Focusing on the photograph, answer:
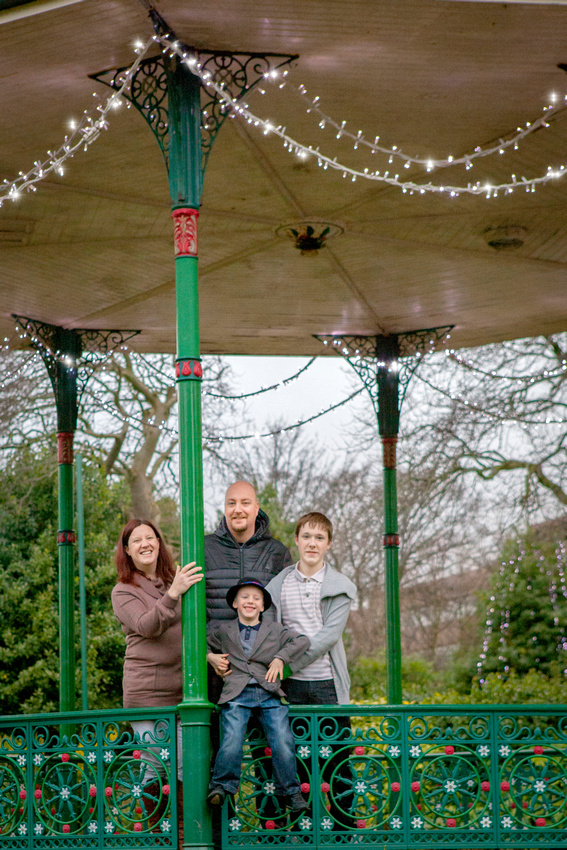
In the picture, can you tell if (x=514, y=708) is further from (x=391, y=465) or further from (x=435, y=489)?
(x=435, y=489)

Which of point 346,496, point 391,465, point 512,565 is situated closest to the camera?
point 391,465

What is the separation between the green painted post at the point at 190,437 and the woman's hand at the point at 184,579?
0.17ft

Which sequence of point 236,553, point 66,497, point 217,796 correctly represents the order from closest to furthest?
1. point 217,796
2. point 236,553
3. point 66,497

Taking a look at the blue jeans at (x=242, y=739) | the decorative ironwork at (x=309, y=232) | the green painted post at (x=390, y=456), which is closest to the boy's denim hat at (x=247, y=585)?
the blue jeans at (x=242, y=739)

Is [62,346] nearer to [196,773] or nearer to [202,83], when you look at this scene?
[202,83]

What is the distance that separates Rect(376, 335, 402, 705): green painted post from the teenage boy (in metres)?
5.43

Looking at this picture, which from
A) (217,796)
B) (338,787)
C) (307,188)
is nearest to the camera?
(217,796)

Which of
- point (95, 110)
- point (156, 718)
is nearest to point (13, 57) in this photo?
point (95, 110)

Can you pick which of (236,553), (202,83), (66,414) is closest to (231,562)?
(236,553)

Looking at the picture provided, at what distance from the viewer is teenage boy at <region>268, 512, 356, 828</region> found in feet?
20.7

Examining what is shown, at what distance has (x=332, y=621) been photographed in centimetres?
626

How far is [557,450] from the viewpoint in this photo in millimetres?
20047

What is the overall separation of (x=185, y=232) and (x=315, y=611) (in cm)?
237

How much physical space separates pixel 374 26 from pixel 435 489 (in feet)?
58.9
